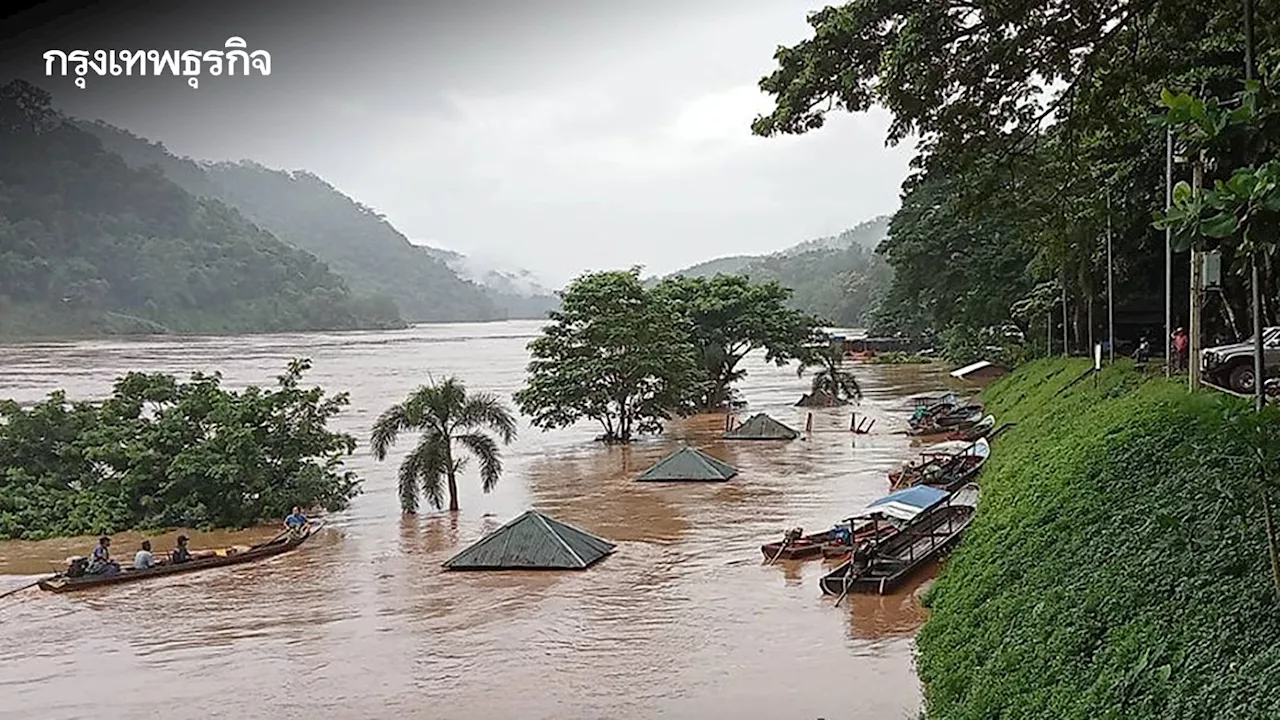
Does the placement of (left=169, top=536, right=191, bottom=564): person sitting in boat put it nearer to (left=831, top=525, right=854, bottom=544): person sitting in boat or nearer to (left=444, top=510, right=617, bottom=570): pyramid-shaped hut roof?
(left=444, top=510, right=617, bottom=570): pyramid-shaped hut roof

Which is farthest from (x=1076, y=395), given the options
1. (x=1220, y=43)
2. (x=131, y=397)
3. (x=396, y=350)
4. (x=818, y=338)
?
(x=396, y=350)

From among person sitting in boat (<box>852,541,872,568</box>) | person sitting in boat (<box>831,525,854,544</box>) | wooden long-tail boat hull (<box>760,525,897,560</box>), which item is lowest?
wooden long-tail boat hull (<box>760,525,897,560</box>)

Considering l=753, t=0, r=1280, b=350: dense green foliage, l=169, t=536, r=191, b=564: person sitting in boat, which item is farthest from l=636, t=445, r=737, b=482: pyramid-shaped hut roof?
l=753, t=0, r=1280, b=350: dense green foliage

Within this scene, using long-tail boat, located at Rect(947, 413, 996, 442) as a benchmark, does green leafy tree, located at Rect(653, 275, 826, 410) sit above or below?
above

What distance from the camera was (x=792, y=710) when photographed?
38.9 feet

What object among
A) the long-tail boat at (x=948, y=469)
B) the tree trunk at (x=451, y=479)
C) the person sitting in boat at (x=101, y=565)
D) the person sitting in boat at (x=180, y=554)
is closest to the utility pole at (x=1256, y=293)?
the long-tail boat at (x=948, y=469)

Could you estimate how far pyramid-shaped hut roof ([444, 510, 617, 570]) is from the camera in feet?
63.9

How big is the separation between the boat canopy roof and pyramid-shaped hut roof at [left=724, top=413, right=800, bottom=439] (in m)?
18.6

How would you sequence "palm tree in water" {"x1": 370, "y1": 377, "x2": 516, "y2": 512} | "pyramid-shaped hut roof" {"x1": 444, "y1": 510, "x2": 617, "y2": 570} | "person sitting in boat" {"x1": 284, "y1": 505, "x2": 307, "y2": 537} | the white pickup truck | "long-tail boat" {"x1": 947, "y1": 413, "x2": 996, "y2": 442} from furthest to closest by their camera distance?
"long-tail boat" {"x1": 947, "y1": 413, "x2": 996, "y2": 442}
"palm tree in water" {"x1": 370, "y1": 377, "x2": 516, "y2": 512}
"person sitting in boat" {"x1": 284, "y1": 505, "x2": 307, "y2": 537}
"pyramid-shaped hut roof" {"x1": 444, "y1": 510, "x2": 617, "y2": 570}
the white pickup truck

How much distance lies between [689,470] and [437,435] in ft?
21.5

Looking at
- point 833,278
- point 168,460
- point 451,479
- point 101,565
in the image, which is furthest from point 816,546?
point 833,278

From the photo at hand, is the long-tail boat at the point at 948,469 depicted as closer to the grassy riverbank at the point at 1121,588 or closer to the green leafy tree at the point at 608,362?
the grassy riverbank at the point at 1121,588

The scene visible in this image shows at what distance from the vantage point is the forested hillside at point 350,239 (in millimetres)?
169625

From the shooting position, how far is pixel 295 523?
81.5ft
